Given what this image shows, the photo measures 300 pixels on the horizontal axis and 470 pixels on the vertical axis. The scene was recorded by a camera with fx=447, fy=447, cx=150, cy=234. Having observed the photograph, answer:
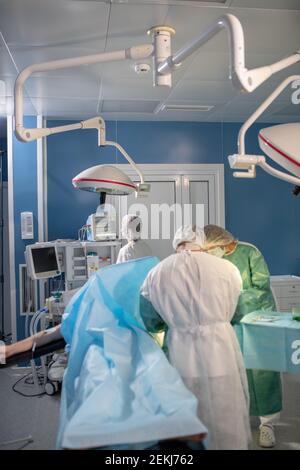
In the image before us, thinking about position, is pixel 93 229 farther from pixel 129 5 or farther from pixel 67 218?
pixel 129 5

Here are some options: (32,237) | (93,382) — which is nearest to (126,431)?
(93,382)

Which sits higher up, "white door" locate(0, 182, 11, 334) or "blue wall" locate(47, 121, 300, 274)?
"blue wall" locate(47, 121, 300, 274)

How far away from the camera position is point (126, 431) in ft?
4.08

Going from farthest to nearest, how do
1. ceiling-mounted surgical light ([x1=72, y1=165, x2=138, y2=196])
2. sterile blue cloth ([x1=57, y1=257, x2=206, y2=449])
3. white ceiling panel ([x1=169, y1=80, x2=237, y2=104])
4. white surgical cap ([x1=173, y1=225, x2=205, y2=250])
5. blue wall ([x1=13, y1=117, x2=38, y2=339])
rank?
blue wall ([x1=13, y1=117, x2=38, y2=339]) → white ceiling panel ([x1=169, y1=80, x2=237, y2=104]) → ceiling-mounted surgical light ([x1=72, y1=165, x2=138, y2=196]) → white surgical cap ([x1=173, y1=225, x2=205, y2=250]) → sterile blue cloth ([x1=57, y1=257, x2=206, y2=449])

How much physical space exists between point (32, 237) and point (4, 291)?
144 centimetres

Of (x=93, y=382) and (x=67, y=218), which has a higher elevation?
(x=67, y=218)

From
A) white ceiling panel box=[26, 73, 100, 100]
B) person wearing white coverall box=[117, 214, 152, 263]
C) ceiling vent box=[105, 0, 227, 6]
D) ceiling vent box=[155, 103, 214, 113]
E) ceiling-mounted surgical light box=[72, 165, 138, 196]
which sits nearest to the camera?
ceiling vent box=[105, 0, 227, 6]

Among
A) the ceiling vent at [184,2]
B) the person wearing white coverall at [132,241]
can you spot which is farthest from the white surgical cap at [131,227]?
the ceiling vent at [184,2]

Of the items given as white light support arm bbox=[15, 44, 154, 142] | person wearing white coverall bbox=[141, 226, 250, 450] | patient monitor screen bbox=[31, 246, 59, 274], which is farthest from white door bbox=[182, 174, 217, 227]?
white light support arm bbox=[15, 44, 154, 142]

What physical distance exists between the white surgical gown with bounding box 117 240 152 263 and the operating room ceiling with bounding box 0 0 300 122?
1.31 meters

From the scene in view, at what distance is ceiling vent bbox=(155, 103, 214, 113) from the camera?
425cm

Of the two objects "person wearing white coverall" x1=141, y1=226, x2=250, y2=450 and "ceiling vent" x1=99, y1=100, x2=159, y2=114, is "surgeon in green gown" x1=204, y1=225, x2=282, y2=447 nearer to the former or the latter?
"person wearing white coverall" x1=141, y1=226, x2=250, y2=450

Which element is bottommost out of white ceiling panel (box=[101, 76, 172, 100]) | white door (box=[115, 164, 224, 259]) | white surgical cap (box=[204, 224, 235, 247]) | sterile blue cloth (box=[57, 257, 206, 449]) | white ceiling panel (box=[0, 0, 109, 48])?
sterile blue cloth (box=[57, 257, 206, 449])

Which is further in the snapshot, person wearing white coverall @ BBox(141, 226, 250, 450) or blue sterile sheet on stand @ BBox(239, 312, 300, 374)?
blue sterile sheet on stand @ BBox(239, 312, 300, 374)
